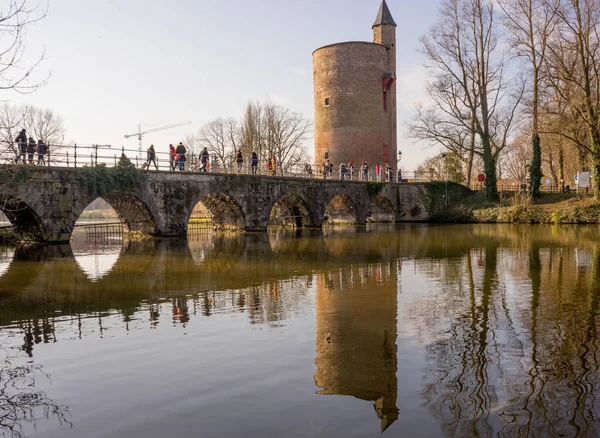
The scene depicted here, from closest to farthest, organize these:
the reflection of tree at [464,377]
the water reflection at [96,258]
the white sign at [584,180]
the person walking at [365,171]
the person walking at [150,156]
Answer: the reflection of tree at [464,377], the water reflection at [96,258], the person walking at [150,156], the white sign at [584,180], the person walking at [365,171]

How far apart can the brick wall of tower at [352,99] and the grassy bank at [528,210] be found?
6921 millimetres

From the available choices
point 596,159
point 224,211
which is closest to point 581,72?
point 596,159

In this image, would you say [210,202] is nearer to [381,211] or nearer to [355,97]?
[381,211]

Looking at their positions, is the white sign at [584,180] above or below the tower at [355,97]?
below

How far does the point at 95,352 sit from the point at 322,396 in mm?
2811

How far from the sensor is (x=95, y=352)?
598 cm

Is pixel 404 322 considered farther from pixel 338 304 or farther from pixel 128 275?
pixel 128 275

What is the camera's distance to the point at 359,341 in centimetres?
616

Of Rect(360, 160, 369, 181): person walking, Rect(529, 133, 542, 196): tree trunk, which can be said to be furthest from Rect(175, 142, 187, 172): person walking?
Rect(529, 133, 542, 196): tree trunk

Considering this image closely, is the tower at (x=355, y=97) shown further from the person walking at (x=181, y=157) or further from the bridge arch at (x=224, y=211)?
the person walking at (x=181, y=157)

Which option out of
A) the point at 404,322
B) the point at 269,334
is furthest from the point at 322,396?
the point at 404,322

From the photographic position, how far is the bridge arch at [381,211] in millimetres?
37031

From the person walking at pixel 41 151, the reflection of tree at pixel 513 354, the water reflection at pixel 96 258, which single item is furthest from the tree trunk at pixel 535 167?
the person walking at pixel 41 151

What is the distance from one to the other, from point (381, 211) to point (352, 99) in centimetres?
788
